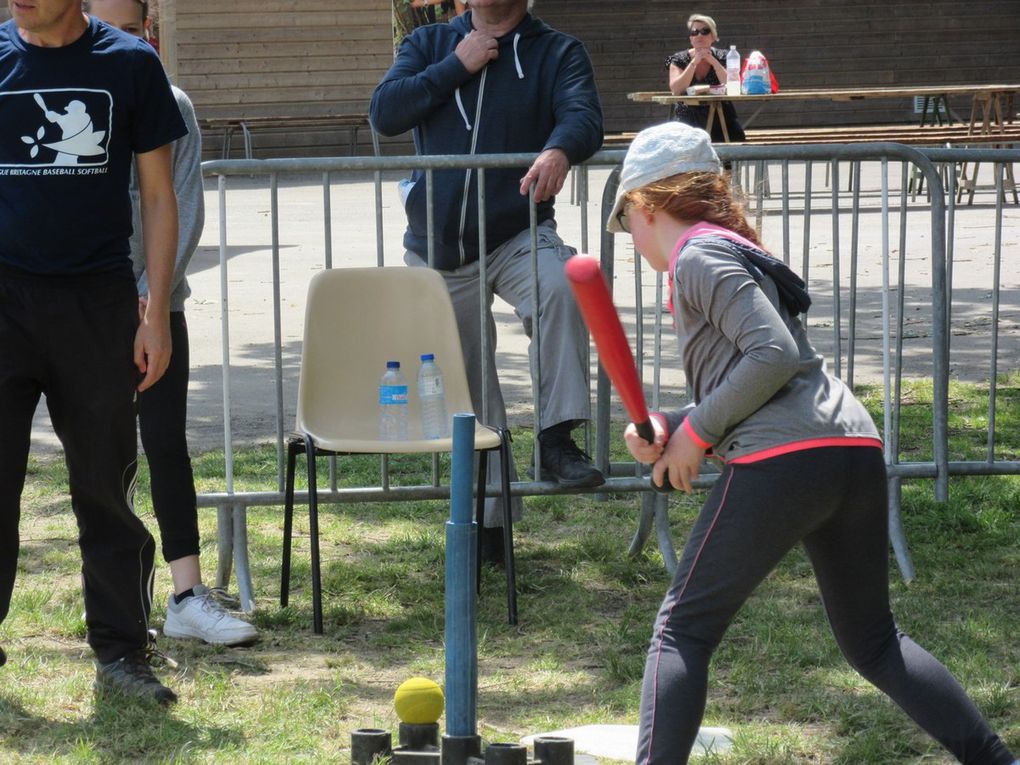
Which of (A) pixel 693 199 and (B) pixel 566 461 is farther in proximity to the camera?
(B) pixel 566 461

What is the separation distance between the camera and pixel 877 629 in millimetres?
2975

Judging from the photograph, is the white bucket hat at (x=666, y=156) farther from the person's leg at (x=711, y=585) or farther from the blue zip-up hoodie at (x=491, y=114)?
the blue zip-up hoodie at (x=491, y=114)

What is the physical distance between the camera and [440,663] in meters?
4.18

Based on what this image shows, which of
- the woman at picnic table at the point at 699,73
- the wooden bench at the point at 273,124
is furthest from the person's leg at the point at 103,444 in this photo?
the wooden bench at the point at 273,124

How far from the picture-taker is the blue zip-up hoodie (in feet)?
16.1

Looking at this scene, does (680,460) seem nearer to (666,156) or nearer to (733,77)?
(666,156)

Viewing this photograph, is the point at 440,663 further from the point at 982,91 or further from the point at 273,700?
the point at 982,91

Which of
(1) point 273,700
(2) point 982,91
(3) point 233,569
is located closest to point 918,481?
(3) point 233,569

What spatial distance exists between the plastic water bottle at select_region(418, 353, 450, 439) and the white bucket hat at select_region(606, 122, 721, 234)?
196 cm

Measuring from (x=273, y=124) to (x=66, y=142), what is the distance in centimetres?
1845

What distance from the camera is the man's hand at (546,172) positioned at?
4738mm

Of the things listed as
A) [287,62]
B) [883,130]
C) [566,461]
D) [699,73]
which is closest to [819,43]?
[287,62]

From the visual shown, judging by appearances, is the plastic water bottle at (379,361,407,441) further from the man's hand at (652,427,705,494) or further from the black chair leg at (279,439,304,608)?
the man's hand at (652,427,705,494)

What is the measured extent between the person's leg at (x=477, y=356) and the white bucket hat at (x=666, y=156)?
2.08m
